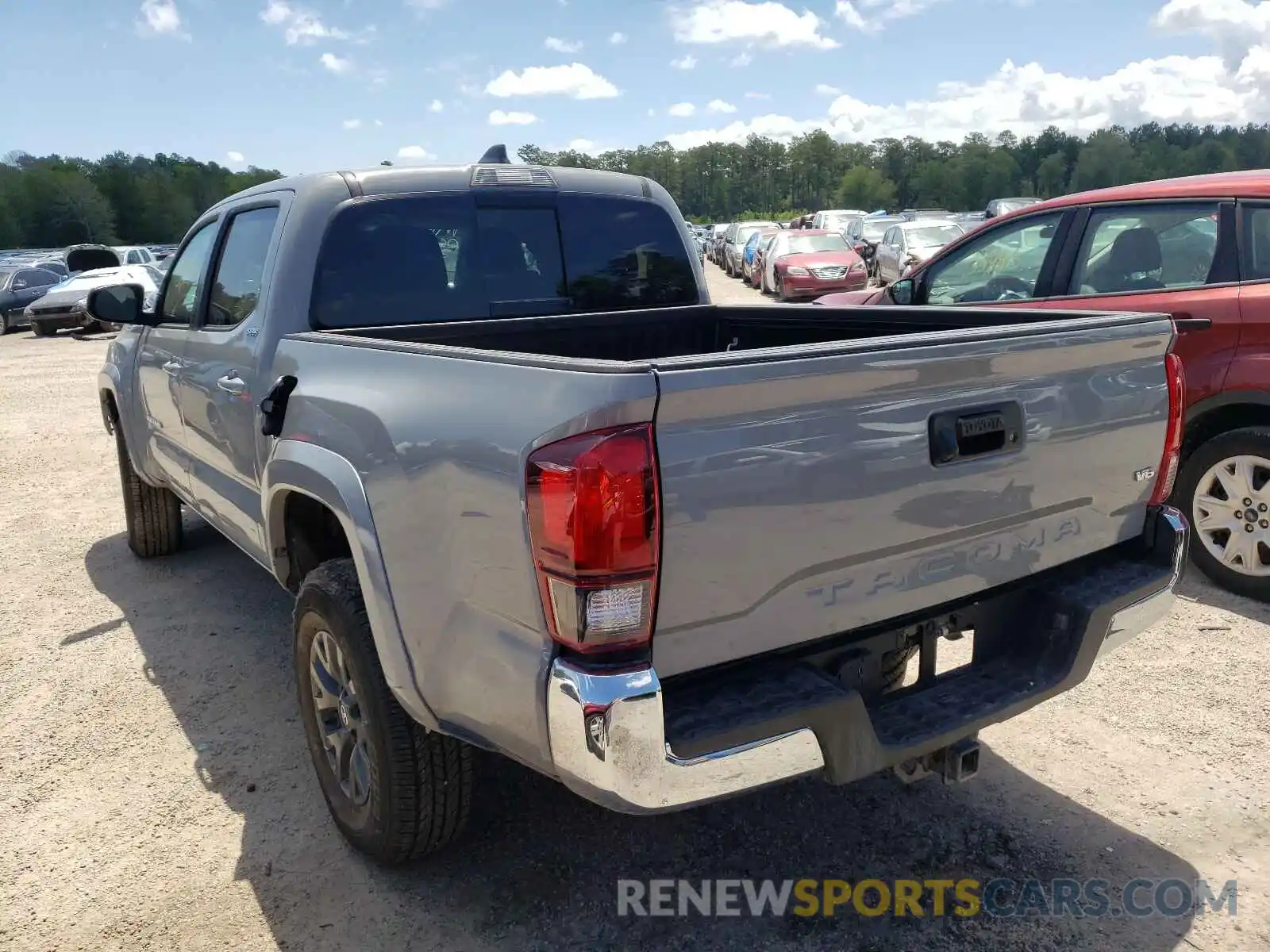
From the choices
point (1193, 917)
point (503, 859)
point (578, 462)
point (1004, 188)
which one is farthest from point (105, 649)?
point (1004, 188)

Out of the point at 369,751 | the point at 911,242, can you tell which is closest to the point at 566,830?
the point at 369,751

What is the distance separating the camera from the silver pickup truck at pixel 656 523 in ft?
6.34

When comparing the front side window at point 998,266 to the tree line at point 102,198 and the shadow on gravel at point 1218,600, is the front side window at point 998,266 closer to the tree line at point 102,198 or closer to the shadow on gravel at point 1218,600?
the shadow on gravel at point 1218,600

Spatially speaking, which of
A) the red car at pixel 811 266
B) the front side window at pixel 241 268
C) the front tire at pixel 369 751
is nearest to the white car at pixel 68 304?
the red car at pixel 811 266

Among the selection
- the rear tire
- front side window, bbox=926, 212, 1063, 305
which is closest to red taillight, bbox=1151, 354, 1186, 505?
front side window, bbox=926, 212, 1063, 305

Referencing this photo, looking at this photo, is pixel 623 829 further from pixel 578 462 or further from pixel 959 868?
pixel 578 462

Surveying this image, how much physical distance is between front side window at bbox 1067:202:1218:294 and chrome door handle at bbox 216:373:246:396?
14.2 feet

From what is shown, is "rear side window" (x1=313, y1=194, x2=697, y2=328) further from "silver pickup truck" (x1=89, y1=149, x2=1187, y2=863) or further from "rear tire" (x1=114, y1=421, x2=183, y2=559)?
"rear tire" (x1=114, y1=421, x2=183, y2=559)

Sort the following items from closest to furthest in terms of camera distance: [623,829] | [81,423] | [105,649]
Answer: [623,829] < [105,649] < [81,423]

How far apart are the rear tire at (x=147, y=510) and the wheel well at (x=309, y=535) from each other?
2.95m

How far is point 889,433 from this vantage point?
2176 millimetres

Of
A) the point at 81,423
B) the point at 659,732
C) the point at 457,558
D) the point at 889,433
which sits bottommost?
the point at 81,423

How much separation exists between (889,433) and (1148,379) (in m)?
1.06

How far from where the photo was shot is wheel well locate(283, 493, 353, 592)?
10.8 ft
